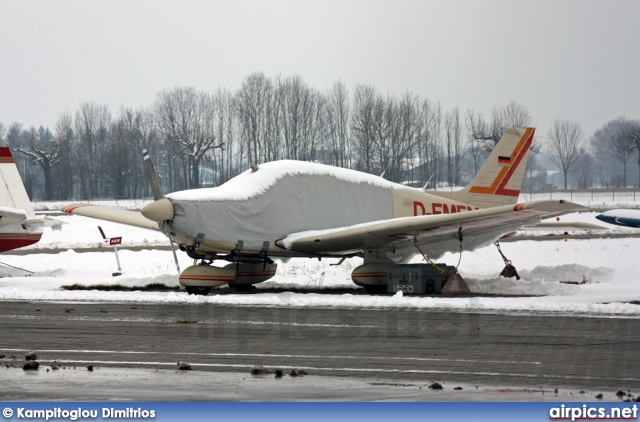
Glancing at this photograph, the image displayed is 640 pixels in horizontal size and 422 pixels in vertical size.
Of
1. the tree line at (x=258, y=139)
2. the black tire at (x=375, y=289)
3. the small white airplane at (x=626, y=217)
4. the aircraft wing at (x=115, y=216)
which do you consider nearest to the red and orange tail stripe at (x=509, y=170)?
the black tire at (x=375, y=289)

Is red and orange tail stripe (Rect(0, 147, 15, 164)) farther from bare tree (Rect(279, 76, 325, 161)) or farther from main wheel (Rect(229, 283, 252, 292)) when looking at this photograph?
bare tree (Rect(279, 76, 325, 161))

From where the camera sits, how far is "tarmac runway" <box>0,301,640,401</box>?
7449 millimetres

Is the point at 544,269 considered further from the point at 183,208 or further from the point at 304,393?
the point at 304,393

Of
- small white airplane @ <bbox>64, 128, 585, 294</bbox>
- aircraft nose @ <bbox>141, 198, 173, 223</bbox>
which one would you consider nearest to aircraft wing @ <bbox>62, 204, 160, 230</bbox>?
small white airplane @ <bbox>64, 128, 585, 294</bbox>

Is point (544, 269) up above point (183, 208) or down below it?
below

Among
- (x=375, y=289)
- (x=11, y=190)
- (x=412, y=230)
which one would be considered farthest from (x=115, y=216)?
→ (x=412, y=230)

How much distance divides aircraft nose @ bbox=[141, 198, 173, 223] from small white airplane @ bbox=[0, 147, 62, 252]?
6.08 m

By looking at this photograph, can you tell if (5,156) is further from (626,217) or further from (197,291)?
(626,217)

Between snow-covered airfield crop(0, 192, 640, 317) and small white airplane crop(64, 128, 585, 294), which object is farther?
small white airplane crop(64, 128, 585, 294)

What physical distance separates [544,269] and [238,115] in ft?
197

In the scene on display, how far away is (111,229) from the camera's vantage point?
163 ft

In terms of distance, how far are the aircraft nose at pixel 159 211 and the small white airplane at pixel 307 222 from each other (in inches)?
0.7

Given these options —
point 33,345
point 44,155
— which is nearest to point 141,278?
point 33,345

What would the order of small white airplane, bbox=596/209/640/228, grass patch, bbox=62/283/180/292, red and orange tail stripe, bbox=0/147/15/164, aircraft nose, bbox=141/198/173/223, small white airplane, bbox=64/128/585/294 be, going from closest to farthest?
1. small white airplane, bbox=596/209/640/228
2. aircraft nose, bbox=141/198/173/223
3. small white airplane, bbox=64/128/585/294
4. grass patch, bbox=62/283/180/292
5. red and orange tail stripe, bbox=0/147/15/164
